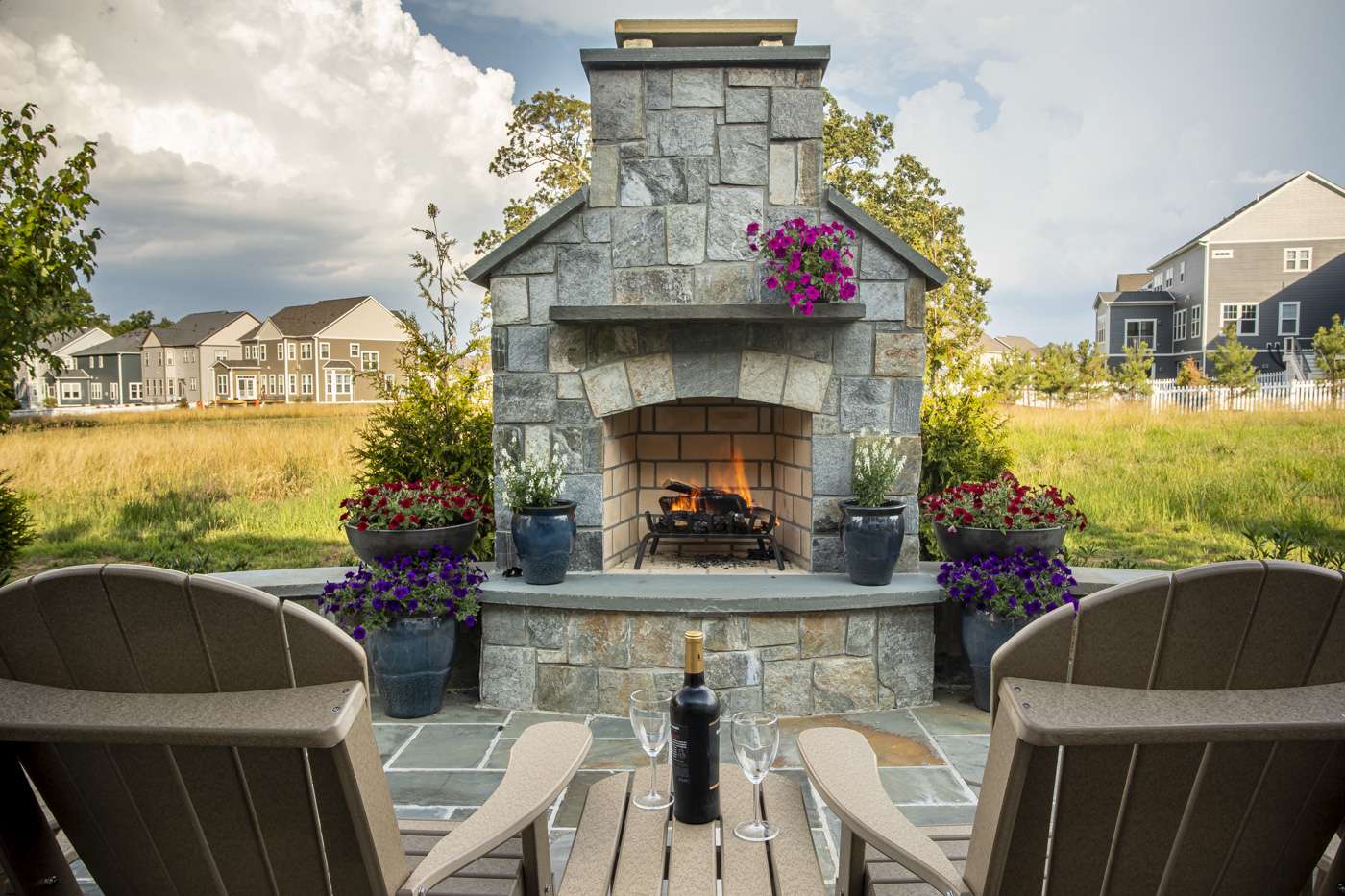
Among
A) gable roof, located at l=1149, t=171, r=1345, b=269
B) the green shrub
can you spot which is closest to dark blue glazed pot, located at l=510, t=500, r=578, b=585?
the green shrub

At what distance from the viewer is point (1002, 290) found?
10.4m

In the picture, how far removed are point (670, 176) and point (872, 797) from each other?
3.43 meters

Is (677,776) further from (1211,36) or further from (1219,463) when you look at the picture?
(1211,36)

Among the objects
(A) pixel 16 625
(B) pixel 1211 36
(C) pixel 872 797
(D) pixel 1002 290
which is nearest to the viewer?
(A) pixel 16 625

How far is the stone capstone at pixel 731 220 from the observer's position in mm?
4359

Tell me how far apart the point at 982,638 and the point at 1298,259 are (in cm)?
937

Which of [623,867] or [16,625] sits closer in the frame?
[16,625]

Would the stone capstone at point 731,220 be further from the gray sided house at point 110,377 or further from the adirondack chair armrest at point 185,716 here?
the gray sided house at point 110,377

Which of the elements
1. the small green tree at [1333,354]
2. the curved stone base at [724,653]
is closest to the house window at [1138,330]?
the small green tree at [1333,354]

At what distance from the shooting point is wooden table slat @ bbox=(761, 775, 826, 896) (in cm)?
155

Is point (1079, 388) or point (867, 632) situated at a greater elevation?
point (1079, 388)

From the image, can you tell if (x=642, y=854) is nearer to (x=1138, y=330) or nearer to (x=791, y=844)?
(x=791, y=844)

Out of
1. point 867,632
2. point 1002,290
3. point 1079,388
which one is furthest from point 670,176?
point 1079,388

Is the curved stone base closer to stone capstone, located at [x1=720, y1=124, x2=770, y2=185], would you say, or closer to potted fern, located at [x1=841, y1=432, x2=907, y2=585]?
potted fern, located at [x1=841, y1=432, x2=907, y2=585]
